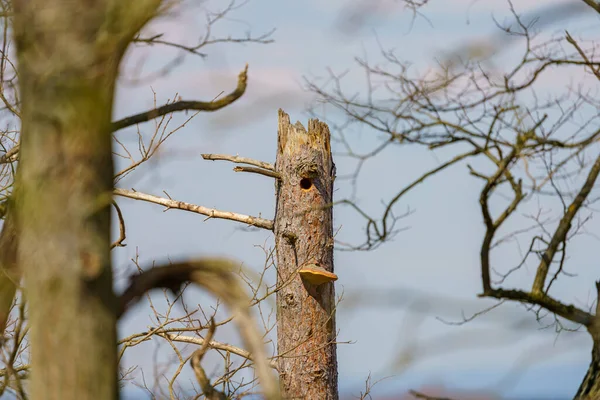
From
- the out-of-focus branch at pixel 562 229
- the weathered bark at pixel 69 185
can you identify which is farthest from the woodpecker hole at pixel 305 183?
the weathered bark at pixel 69 185

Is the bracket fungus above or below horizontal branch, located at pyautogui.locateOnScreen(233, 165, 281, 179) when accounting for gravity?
below

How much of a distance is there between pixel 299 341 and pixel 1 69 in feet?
13.3

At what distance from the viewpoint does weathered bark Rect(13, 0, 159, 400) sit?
9.58 feet

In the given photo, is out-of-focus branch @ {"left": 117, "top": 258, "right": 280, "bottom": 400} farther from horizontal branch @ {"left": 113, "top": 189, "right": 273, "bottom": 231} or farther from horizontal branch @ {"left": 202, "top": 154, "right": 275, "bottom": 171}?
horizontal branch @ {"left": 202, "top": 154, "right": 275, "bottom": 171}

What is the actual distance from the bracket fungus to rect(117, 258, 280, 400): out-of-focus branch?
14.8 feet

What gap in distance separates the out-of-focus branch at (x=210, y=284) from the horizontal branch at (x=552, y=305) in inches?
68.7

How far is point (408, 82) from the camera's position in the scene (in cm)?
505

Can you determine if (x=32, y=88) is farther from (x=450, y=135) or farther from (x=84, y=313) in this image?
(x=450, y=135)

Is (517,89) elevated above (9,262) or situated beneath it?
elevated above

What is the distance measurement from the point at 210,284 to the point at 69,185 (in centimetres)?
73

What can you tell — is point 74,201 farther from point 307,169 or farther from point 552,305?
point 307,169

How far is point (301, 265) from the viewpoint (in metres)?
8.09

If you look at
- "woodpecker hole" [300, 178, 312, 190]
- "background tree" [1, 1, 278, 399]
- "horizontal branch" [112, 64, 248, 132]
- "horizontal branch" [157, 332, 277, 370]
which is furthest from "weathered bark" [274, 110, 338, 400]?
"background tree" [1, 1, 278, 399]

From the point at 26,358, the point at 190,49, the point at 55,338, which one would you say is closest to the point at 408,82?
the point at 190,49
